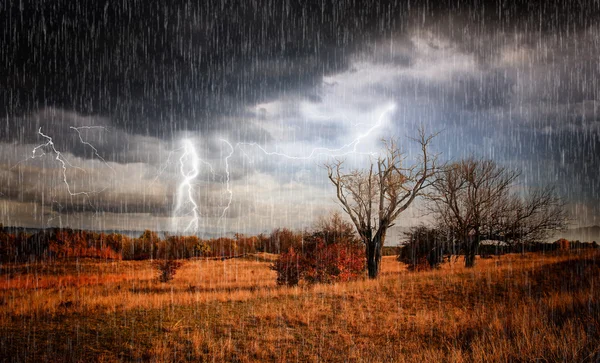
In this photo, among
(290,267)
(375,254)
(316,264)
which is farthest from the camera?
(375,254)

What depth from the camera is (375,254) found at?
69.5 ft

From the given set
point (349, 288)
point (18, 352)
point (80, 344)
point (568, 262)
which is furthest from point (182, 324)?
point (568, 262)

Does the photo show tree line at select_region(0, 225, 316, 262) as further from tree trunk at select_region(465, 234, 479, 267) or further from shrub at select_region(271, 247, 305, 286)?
tree trunk at select_region(465, 234, 479, 267)

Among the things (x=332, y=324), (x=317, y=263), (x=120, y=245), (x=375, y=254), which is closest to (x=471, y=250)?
(x=375, y=254)

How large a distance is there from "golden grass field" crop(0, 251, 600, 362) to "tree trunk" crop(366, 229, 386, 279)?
147 inches

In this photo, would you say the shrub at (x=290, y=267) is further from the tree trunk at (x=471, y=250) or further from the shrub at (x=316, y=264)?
the tree trunk at (x=471, y=250)

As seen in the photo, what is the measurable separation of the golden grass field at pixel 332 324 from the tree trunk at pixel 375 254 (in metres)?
3.73

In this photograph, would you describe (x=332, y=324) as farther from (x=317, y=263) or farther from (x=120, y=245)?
(x=120, y=245)

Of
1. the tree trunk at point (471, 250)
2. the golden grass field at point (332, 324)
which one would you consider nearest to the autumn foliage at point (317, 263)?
the golden grass field at point (332, 324)

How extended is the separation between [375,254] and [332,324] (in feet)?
37.4

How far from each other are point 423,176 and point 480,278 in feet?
21.6

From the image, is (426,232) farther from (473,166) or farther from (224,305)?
(224,305)

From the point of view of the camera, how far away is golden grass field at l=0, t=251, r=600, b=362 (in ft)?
23.9

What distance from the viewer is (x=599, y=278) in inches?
614
